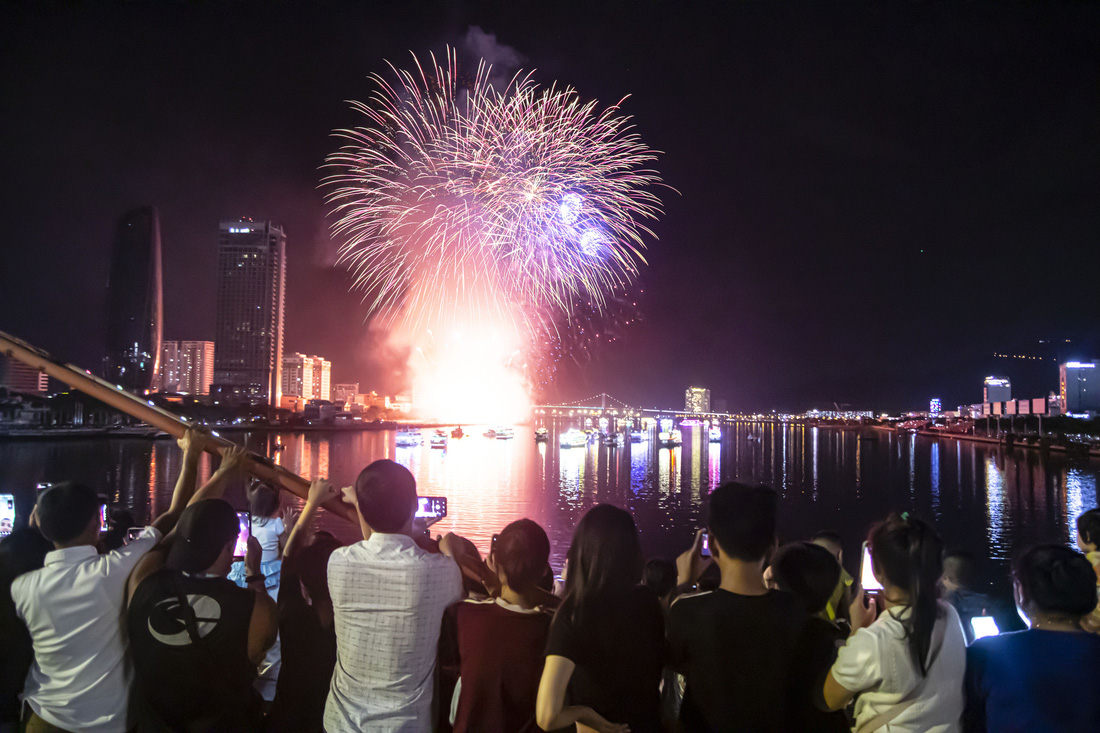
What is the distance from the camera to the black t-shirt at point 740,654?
219 cm

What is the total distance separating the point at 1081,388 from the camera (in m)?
111

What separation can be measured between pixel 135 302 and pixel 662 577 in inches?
5987

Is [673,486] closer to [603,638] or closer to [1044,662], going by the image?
[1044,662]

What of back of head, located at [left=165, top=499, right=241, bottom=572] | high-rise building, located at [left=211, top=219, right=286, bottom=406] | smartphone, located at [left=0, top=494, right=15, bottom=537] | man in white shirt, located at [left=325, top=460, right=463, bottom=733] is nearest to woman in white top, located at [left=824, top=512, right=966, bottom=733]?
man in white shirt, located at [left=325, top=460, right=463, bottom=733]

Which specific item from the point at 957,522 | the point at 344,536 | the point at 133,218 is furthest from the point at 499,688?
the point at 133,218

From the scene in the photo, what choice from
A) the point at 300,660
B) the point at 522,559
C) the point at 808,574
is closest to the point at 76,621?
the point at 300,660

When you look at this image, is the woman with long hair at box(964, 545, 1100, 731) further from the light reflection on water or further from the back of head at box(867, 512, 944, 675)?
the light reflection on water

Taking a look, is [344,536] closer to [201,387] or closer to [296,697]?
[296,697]

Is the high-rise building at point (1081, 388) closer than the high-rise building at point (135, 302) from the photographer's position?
Yes

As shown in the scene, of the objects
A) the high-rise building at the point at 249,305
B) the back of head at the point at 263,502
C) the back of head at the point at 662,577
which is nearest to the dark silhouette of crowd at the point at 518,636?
the back of head at the point at 662,577

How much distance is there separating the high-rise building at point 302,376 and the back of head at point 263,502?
169 meters

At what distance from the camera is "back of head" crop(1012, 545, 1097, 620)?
2189 millimetres

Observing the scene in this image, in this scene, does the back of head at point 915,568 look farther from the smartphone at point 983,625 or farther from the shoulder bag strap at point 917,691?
the smartphone at point 983,625

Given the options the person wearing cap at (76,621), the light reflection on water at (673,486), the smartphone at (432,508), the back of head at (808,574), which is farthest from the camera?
the light reflection on water at (673,486)
